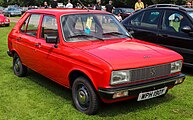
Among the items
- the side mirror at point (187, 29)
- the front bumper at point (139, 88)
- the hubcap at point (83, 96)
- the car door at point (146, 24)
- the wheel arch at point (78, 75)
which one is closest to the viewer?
the front bumper at point (139, 88)

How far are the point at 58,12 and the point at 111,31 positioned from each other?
107cm

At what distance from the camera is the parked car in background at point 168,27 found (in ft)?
22.1

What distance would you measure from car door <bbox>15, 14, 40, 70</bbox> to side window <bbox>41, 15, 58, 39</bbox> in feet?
0.83

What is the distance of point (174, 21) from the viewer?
23.5 feet

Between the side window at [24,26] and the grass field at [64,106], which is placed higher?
the side window at [24,26]

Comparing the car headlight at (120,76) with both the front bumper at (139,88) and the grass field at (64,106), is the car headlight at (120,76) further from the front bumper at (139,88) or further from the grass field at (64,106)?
the grass field at (64,106)

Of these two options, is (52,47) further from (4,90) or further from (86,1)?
(86,1)

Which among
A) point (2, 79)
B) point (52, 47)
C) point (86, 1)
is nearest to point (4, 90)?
point (2, 79)

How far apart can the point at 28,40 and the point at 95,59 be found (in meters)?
2.32

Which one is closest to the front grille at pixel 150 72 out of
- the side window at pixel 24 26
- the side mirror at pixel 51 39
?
the side mirror at pixel 51 39

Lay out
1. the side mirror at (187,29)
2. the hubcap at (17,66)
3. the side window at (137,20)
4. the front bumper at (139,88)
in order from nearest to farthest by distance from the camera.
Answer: the front bumper at (139,88) → the side mirror at (187,29) → the hubcap at (17,66) → the side window at (137,20)

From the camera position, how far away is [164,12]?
7.36m

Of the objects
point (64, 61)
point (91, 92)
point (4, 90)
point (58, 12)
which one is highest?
point (58, 12)

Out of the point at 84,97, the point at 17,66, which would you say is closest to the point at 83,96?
the point at 84,97
